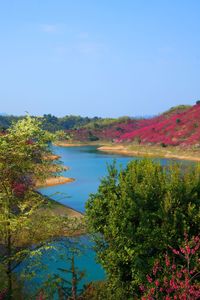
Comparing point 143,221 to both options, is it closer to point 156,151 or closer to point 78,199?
point 78,199

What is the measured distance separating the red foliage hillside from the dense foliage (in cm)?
12202

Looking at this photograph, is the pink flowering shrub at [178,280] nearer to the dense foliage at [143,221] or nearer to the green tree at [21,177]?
the dense foliage at [143,221]

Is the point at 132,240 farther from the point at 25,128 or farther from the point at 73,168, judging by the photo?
the point at 73,168

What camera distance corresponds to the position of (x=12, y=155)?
18984mm

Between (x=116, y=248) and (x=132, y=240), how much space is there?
1.21m

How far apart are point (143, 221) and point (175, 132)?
14440 cm

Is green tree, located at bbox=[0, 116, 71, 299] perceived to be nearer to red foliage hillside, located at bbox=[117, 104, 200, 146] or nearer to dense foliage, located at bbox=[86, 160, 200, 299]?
dense foliage, located at bbox=[86, 160, 200, 299]

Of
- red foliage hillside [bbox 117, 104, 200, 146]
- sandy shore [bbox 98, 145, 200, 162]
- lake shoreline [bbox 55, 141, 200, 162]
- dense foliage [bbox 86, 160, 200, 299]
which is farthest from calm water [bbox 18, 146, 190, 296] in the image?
red foliage hillside [bbox 117, 104, 200, 146]

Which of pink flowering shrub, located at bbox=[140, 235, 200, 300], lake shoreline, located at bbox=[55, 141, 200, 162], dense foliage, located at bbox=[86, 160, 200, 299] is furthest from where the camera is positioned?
lake shoreline, located at bbox=[55, 141, 200, 162]

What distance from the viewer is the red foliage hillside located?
6043 inches

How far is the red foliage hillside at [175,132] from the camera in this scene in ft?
504

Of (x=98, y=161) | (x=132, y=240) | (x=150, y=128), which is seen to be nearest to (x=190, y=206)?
(x=132, y=240)

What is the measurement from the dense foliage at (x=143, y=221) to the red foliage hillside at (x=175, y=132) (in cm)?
12202

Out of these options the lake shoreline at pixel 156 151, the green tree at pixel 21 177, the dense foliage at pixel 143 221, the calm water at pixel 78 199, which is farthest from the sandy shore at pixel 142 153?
the green tree at pixel 21 177
